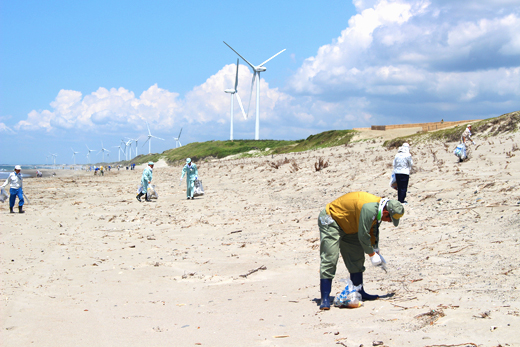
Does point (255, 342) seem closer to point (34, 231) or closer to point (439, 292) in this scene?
point (439, 292)

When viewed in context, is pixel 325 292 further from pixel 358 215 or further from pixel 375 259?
pixel 358 215

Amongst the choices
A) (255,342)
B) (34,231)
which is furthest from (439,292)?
(34,231)

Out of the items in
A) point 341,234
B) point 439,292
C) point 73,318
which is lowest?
point 73,318

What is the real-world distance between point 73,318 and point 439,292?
4.61 m

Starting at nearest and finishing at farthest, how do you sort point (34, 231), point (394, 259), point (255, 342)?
point (255, 342), point (394, 259), point (34, 231)

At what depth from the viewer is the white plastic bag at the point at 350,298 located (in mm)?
5289

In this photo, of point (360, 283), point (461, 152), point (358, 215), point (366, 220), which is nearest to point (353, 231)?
point (358, 215)

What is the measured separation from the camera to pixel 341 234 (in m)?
5.54

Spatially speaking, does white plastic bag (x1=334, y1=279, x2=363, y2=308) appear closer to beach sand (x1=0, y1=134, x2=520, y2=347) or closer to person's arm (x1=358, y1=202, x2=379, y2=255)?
beach sand (x1=0, y1=134, x2=520, y2=347)

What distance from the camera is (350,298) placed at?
17.4 feet

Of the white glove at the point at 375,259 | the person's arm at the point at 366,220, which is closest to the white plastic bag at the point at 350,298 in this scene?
the white glove at the point at 375,259

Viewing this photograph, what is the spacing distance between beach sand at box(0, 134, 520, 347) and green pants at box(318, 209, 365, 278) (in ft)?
1.74

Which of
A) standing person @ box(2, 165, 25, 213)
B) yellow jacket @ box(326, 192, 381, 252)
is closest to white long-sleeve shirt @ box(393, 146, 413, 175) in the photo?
yellow jacket @ box(326, 192, 381, 252)

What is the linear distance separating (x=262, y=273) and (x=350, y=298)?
2579mm
